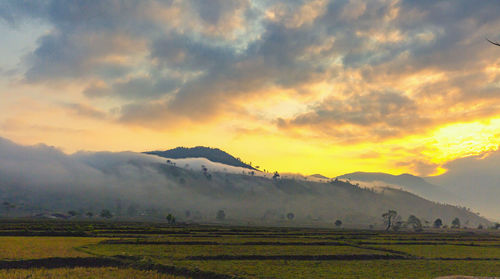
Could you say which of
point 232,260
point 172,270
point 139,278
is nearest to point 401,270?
point 232,260

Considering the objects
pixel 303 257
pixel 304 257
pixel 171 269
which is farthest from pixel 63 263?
pixel 304 257

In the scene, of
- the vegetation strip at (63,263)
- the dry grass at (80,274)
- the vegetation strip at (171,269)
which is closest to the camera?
the dry grass at (80,274)

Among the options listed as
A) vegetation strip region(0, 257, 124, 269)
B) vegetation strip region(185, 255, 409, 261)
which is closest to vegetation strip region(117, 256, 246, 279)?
vegetation strip region(0, 257, 124, 269)

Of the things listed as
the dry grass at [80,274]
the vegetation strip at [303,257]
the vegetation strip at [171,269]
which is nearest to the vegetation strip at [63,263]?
the vegetation strip at [171,269]

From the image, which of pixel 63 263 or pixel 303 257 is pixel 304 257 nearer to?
pixel 303 257

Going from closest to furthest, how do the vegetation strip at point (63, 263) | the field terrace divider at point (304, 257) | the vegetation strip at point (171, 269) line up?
1. the vegetation strip at point (171, 269)
2. the vegetation strip at point (63, 263)
3. the field terrace divider at point (304, 257)

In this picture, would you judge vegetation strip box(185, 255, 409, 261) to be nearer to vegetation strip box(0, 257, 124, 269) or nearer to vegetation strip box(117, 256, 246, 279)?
vegetation strip box(117, 256, 246, 279)

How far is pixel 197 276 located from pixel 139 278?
708cm

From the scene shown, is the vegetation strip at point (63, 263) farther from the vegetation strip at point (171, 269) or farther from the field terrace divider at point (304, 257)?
the field terrace divider at point (304, 257)

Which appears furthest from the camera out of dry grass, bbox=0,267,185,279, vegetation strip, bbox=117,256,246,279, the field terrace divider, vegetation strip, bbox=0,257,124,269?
the field terrace divider

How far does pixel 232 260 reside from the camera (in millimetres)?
57812

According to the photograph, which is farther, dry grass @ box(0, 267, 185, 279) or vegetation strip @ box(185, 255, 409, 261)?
vegetation strip @ box(185, 255, 409, 261)

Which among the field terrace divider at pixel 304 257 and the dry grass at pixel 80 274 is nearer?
the dry grass at pixel 80 274

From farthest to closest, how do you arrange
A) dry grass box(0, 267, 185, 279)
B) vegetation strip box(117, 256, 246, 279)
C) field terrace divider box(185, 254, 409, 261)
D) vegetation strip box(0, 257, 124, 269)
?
field terrace divider box(185, 254, 409, 261)
vegetation strip box(0, 257, 124, 269)
vegetation strip box(117, 256, 246, 279)
dry grass box(0, 267, 185, 279)
